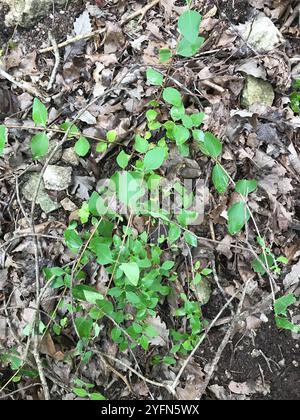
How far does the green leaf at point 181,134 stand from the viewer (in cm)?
244

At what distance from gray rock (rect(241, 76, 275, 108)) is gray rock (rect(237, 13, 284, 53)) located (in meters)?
0.22

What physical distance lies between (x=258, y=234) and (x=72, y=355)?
1225 mm

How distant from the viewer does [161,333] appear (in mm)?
2434

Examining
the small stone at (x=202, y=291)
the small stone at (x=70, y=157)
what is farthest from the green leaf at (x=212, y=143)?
A: the small stone at (x=70, y=157)

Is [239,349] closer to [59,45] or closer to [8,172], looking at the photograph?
[8,172]

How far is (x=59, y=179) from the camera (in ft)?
8.80

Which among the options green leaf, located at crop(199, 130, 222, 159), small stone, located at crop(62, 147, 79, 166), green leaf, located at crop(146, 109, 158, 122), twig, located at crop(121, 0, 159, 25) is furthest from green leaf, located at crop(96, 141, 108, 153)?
twig, located at crop(121, 0, 159, 25)

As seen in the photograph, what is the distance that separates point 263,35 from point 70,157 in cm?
141

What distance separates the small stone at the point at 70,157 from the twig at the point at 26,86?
41 centimetres

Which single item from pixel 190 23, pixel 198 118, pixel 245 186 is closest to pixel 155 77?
pixel 198 118

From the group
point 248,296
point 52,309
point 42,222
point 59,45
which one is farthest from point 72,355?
point 59,45

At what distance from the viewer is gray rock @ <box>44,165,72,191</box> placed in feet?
8.79

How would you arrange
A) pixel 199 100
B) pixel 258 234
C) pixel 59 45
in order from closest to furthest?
pixel 258 234
pixel 199 100
pixel 59 45

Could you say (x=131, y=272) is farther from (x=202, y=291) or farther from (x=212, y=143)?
(x=212, y=143)
